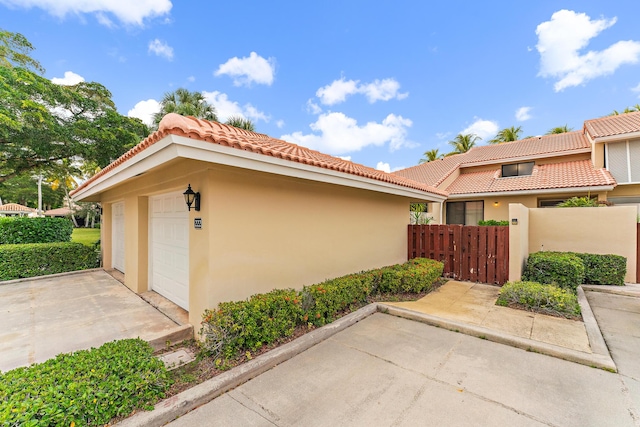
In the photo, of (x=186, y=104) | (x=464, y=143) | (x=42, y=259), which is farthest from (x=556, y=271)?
(x=464, y=143)

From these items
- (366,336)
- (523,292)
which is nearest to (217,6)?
(366,336)

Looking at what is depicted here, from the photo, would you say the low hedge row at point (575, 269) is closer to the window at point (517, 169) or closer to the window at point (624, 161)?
the window at point (624, 161)

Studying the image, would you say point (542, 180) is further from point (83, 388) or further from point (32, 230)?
point (32, 230)

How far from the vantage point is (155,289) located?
249 inches

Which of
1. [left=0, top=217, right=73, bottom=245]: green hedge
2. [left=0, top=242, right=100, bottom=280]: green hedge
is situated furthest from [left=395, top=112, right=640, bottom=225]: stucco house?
[left=0, top=217, right=73, bottom=245]: green hedge

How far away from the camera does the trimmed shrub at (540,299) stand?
5199 millimetres

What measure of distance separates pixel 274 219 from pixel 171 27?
1024 cm

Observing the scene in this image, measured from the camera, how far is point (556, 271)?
6.57 m

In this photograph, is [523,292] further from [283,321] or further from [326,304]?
[283,321]

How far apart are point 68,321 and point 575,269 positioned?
35.6 feet

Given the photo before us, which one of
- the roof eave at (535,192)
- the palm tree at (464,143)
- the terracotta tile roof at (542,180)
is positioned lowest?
the roof eave at (535,192)

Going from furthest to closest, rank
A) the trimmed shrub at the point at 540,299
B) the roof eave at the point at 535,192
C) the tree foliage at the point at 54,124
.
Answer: the tree foliage at the point at 54,124 → the roof eave at the point at 535,192 → the trimmed shrub at the point at 540,299

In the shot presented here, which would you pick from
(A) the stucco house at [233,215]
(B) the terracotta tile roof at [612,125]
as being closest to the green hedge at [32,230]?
(A) the stucco house at [233,215]

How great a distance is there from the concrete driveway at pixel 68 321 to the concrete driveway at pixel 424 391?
81.9 inches
